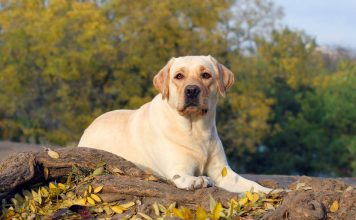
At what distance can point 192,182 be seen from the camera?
6.11m

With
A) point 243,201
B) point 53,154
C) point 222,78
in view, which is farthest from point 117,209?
point 222,78

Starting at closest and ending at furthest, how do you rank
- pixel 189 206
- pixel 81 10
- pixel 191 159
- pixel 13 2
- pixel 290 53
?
pixel 189 206 → pixel 191 159 → pixel 81 10 → pixel 13 2 → pixel 290 53

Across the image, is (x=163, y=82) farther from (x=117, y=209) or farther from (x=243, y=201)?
(x=243, y=201)

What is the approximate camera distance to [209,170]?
6875 millimetres

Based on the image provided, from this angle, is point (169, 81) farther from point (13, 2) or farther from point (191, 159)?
point (13, 2)

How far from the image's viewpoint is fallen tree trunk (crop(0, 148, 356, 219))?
5379 millimetres

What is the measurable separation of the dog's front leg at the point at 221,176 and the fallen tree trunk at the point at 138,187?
1.51ft

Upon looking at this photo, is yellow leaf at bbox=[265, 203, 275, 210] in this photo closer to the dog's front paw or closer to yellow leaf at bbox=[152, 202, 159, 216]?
the dog's front paw

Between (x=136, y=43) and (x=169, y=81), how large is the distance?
62.3 feet

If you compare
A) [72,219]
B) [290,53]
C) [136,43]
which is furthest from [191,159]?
[290,53]

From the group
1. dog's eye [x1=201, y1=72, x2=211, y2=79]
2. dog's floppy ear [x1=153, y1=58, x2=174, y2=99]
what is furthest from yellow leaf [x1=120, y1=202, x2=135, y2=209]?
dog's eye [x1=201, y1=72, x2=211, y2=79]

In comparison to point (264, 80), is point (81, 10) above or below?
above

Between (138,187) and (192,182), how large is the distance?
17.9 inches

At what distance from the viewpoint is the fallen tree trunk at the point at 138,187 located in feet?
17.6
